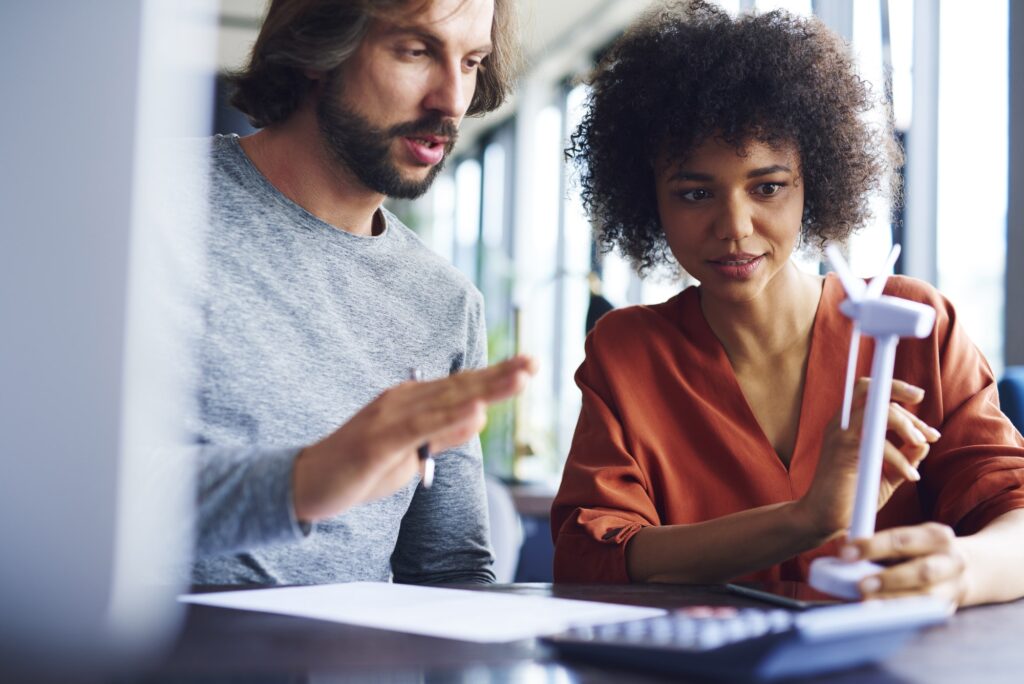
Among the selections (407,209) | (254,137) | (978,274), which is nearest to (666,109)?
(254,137)

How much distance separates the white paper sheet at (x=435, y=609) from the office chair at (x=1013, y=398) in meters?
0.80

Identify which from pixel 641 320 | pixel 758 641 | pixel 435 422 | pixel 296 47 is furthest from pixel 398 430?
pixel 296 47

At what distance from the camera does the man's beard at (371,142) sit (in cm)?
138

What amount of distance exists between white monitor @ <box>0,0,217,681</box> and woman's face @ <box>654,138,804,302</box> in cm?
98

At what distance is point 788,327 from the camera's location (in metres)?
1.44

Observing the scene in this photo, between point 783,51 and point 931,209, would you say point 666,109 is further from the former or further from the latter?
point 931,209

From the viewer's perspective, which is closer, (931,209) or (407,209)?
(931,209)

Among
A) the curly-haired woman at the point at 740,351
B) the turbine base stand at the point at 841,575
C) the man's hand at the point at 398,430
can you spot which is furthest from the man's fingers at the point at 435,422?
the curly-haired woman at the point at 740,351

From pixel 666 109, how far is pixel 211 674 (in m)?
1.10

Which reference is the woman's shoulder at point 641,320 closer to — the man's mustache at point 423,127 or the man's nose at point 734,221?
the man's nose at point 734,221

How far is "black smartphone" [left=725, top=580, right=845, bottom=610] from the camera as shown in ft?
2.87

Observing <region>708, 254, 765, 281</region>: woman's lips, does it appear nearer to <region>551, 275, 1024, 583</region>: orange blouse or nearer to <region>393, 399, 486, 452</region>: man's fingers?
<region>551, 275, 1024, 583</region>: orange blouse

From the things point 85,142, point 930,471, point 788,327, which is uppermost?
point 788,327

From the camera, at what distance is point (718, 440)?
1.35m
